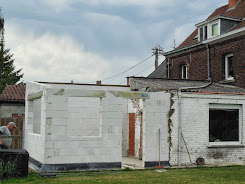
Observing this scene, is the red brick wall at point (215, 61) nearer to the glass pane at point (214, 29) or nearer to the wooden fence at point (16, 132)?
the glass pane at point (214, 29)

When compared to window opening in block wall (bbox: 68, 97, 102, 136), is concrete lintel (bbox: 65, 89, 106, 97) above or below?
above

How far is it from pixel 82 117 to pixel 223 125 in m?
6.49

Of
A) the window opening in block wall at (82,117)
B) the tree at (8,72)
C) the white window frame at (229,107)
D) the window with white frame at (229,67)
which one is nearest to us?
the white window frame at (229,107)

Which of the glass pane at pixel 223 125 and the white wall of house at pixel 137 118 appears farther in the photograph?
the white wall of house at pixel 137 118

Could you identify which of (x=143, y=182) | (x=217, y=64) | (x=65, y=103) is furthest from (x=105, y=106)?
(x=217, y=64)

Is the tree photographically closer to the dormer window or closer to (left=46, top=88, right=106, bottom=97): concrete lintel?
the dormer window

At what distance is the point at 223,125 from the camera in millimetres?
15883

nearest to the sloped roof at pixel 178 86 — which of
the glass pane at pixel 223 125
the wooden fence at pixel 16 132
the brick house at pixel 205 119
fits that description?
the brick house at pixel 205 119

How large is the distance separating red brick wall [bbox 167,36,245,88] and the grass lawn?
7613 millimetres

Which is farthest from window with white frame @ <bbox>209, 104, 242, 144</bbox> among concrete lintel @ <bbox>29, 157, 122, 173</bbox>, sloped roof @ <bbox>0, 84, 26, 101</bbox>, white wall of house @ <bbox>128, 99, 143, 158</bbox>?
sloped roof @ <bbox>0, 84, 26, 101</bbox>

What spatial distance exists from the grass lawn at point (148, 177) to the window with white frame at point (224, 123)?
218 centimetres

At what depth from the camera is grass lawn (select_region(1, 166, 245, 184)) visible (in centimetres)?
1106

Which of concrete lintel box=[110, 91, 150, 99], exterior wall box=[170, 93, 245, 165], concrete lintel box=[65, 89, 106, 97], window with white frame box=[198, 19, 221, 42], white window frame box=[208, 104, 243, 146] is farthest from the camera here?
window with white frame box=[198, 19, 221, 42]

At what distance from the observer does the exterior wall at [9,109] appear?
20266 mm
